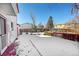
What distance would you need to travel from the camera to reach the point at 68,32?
2564 mm

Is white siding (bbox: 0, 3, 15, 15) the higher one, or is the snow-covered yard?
white siding (bbox: 0, 3, 15, 15)

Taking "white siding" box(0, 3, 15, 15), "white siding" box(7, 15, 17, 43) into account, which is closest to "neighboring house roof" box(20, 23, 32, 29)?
"white siding" box(7, 15, 17, 43)

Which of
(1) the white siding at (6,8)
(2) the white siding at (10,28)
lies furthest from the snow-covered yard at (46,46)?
(1) the white siding at (6,8)

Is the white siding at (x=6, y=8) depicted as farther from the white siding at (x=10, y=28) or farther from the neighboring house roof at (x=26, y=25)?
the neighboring house roof at (x=26, y=25)

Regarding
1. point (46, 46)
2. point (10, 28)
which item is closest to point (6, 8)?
point (10, 28)

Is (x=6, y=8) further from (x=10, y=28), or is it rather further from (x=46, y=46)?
(x=46, y=46)

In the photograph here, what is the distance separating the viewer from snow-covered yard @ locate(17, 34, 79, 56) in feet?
8.15

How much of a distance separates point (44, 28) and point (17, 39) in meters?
0.41

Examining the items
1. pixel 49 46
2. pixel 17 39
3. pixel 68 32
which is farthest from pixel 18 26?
pixel 68 32

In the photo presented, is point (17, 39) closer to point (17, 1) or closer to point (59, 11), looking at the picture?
point (17, 1)

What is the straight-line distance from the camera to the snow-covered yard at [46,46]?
2.48 meters

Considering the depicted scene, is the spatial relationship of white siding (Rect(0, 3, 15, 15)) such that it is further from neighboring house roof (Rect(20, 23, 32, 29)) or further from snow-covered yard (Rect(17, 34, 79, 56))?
snow-covered yard (Rect(17, 34, 79, 56))

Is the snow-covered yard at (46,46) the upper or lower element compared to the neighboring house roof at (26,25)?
lower

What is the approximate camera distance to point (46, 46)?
2.51m
